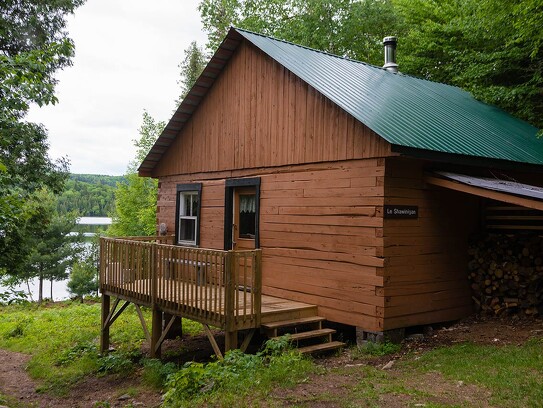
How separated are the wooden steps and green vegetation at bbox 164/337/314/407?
29.9 inches

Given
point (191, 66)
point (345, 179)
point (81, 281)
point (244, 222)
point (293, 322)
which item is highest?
point (191, 66)

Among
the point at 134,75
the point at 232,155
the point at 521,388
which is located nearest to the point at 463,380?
the point at 521,388

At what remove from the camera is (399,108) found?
371 inches

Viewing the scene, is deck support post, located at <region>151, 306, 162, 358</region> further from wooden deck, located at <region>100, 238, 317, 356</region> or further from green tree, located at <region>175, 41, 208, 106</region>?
green tree, located at <region>175, 41, 208, 106</region>

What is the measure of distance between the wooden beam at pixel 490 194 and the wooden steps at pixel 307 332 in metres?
3.11

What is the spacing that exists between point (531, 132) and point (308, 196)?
21.9 ft

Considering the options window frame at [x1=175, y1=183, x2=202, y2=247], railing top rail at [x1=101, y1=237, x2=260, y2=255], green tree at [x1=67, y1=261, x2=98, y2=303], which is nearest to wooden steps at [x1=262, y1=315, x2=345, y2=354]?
railing top rail at [x1=101, y1=237, x2=260, y2=255]

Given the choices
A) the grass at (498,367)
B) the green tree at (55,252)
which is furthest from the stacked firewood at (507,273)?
the green tree at (55,252)

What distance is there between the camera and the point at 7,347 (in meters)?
14.2

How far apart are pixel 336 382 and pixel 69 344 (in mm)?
8946

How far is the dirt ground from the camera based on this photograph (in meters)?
5.63

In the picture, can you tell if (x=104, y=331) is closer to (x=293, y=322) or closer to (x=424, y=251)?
(x=293, y=322)

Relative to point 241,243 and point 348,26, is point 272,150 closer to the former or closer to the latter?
point 241,243

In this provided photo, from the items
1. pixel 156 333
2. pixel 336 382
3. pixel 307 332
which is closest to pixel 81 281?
pixel 156 333
